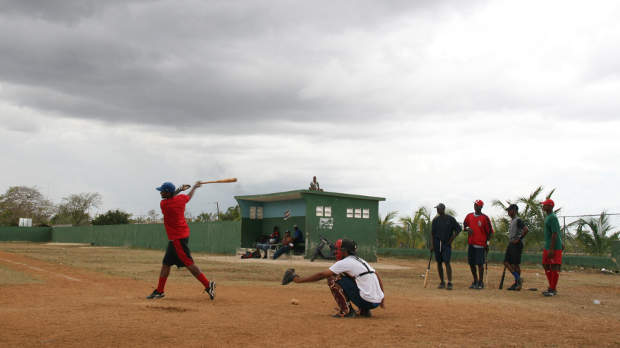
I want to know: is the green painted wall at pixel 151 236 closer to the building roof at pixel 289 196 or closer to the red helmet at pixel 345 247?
the building roof at pixel 289 196

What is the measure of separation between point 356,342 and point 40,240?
2479 inches

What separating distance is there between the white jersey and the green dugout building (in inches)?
623

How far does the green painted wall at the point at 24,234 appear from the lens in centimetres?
5931

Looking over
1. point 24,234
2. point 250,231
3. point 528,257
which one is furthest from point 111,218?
point 528,257

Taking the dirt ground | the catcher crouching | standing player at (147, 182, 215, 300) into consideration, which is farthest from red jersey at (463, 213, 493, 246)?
standing player at (147, 182, 215, 300)

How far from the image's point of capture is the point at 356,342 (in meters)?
5.64

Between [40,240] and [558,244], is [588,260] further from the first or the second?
[40,240]

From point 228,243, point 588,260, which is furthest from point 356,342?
point 228,243

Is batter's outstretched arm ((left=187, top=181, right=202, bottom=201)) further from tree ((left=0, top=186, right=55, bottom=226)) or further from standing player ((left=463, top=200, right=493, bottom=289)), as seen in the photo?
tree ((left=0, top=186, right=55, bottom=226))

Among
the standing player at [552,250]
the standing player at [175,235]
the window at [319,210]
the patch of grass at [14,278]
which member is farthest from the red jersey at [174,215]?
the window at [319,210]

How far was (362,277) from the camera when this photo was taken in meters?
7.29

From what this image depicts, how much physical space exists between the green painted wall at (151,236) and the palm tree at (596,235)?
1567cm

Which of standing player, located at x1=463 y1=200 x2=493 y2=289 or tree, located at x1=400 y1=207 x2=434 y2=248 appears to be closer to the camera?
standing player, located at x1=463 y1=200 x2=493 y2=289

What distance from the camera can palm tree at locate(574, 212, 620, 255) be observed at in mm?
21000
